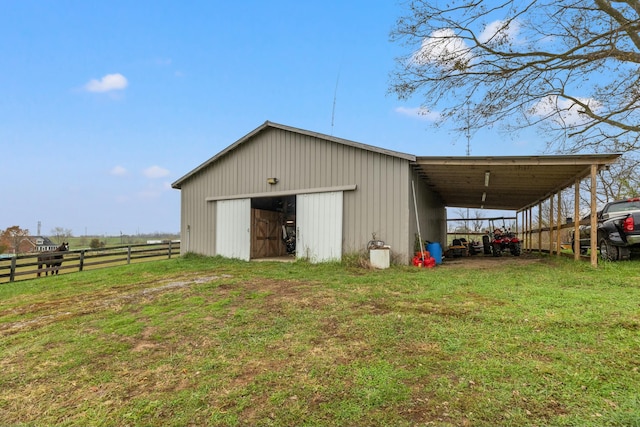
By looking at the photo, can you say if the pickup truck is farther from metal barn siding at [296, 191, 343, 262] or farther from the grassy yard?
metal barn siding at [296, 191, 343, 262]

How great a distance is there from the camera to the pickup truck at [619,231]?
701cm

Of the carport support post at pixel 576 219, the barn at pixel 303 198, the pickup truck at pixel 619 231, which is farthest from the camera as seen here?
the barn at pixel 303 198

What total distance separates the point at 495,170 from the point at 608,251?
11.2 ft

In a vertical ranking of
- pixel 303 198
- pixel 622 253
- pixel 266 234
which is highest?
pixel 303 198

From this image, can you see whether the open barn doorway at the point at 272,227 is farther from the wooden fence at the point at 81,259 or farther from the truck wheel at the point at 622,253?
the truck wheel at the point at 622,253

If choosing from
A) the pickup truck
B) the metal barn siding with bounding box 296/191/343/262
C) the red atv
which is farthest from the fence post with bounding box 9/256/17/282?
the red atv

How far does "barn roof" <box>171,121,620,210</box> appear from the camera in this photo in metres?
7.40

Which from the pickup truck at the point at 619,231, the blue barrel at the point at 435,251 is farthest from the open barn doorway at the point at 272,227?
the pickup truck at the point at 619,231

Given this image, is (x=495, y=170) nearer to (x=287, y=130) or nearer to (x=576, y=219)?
(x=576, y=219)

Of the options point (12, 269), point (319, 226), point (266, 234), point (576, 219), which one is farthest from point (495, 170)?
point (12, 269)

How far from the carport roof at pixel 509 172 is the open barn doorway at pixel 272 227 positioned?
5243mm

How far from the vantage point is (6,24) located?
26.3 ft

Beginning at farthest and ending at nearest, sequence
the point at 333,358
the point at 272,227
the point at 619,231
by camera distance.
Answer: the point at 272,227, the point at 619,231, the point at 333,358

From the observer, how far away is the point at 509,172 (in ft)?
29.1
